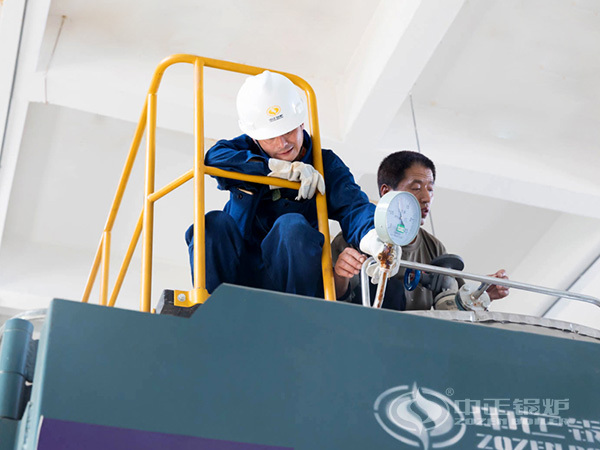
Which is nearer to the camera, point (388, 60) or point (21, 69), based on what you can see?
point (388, 60)

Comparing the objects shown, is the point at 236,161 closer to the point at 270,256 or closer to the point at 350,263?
the point at 270,256

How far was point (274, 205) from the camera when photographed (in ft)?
11.9

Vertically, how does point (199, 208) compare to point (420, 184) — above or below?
below

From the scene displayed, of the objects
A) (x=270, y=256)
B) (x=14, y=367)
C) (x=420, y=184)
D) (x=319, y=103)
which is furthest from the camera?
(x=319, y=103)

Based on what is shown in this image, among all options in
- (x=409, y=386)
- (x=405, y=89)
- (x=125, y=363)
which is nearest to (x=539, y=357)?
(x=409, y=386)

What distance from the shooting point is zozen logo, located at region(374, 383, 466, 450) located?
2.39 metres

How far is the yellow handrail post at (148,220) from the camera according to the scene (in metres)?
2.99

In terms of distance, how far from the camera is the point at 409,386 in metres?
2.46

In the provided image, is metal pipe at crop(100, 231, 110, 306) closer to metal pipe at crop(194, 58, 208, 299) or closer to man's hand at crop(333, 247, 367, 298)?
metal pipe at crop(194, 58, 208, 299)

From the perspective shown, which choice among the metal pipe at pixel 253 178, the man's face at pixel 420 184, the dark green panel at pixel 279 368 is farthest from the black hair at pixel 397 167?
the dark green panel at pixel 279 368

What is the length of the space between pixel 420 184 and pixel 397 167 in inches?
7.8

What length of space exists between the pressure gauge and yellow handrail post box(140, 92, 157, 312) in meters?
0.85

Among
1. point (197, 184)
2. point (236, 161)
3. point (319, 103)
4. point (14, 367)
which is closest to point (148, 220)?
point (197, 184)

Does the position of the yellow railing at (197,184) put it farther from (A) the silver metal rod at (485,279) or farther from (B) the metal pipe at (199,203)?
(A) the silver metal rod at (485,279)
